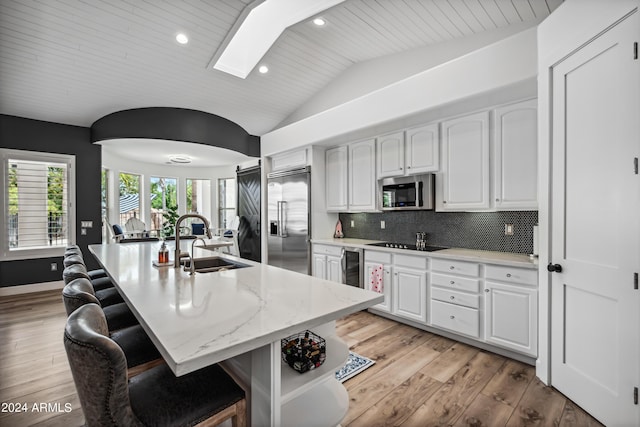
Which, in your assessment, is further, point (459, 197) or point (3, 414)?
point (459, 197)

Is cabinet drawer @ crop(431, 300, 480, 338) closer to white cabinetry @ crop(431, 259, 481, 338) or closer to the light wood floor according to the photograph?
white cabinetry @ crop(431, 259, 481, 338)

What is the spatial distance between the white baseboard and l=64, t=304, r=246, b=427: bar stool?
17.2ft

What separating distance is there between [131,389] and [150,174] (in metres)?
7.23

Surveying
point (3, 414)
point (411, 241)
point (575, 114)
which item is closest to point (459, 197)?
point (411, 241)

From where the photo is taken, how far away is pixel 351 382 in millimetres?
2203

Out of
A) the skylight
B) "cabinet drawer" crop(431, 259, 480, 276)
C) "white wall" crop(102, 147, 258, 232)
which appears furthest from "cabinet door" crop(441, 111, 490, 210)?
"white wall" crop(102, 147, 258, 232)

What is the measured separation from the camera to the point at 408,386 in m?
2.16

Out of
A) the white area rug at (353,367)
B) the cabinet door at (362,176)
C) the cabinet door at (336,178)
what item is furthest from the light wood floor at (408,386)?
the cabinet door at (336,178)

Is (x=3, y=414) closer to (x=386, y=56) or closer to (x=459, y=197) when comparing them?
(x=459, y=197)

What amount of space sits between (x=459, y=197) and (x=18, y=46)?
5.11 metres

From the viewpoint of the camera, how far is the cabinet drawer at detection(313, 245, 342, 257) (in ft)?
13.3

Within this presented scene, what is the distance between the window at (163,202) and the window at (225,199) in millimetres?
1076

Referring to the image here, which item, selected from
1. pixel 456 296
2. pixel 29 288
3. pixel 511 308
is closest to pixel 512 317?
pixel 511 308

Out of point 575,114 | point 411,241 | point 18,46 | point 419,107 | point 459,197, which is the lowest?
point 411,241
